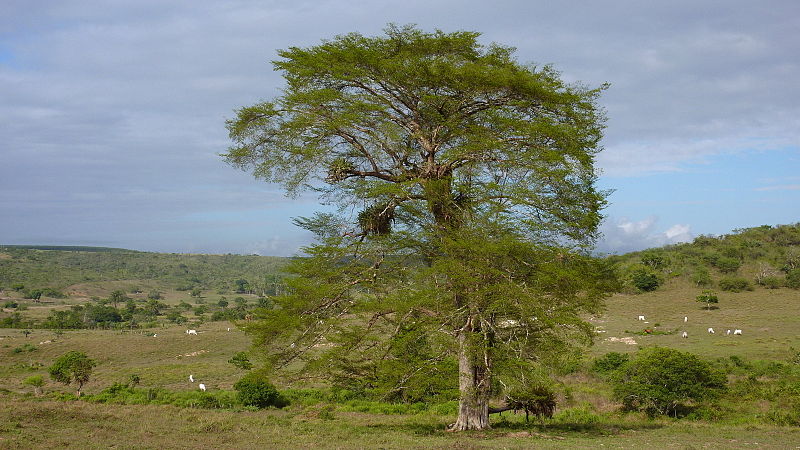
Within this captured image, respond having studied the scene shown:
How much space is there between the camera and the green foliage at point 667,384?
24.7m

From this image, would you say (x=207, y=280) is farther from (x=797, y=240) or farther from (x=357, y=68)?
(x=357, y=68)

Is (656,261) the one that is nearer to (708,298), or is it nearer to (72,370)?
(708,298)

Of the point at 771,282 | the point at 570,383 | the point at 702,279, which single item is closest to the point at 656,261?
the point at 702,279

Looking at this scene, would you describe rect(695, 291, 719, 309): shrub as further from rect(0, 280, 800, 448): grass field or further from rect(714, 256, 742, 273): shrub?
rect(714, 256, 742, 273): shrub

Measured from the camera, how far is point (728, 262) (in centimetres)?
7200

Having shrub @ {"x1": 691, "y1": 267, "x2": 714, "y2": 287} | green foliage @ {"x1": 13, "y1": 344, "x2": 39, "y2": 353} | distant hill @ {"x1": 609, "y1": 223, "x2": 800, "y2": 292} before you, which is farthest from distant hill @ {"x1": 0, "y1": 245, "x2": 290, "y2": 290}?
shrub @ {"x1": 691, "y1": 267, "x2": 714, "y2": 287}

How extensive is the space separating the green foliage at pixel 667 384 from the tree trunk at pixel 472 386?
12.4 m

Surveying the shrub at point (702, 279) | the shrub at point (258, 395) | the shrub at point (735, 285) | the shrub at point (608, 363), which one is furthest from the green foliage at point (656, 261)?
the shrub at point (258, 395)

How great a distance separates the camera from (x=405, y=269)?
1462 centimetres

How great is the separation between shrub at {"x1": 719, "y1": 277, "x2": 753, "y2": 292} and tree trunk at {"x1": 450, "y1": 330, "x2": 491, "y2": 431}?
185 ft

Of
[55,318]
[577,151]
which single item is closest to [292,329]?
[577,151]

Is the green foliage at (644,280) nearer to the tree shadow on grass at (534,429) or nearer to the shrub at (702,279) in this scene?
the shrub at (702,279)

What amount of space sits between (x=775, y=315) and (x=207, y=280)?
154002 mm

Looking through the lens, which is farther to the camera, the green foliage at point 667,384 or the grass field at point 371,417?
→ the green foliage at point 667,384
